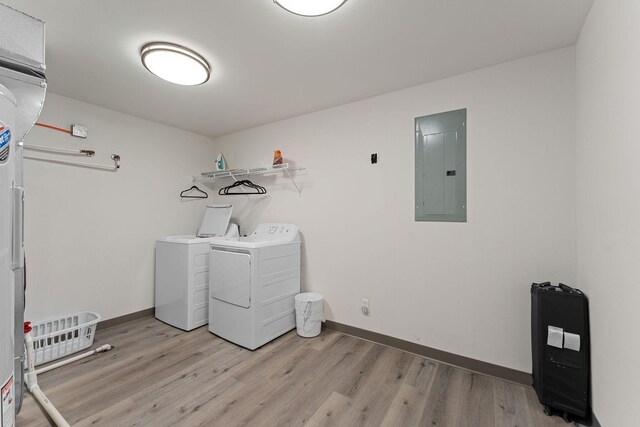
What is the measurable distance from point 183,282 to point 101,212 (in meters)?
1.14

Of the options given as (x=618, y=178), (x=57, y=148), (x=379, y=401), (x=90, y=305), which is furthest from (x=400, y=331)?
(x=57, y=148)

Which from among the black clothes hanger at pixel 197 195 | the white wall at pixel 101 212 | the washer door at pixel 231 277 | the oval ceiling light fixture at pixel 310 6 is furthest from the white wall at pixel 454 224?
the white wall at pixel 101 212

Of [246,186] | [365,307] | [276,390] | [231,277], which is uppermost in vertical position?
[246,186]

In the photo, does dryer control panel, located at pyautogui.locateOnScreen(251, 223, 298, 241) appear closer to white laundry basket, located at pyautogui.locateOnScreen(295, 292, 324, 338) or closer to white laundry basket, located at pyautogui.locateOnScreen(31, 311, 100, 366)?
white laundry basket, located at pyautogui.locateOnScreen(295, 292, 324, 338)

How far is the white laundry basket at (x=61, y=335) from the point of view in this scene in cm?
222

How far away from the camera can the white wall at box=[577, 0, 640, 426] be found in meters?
1.09

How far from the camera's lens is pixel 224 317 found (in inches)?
105

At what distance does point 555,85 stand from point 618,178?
990 mm

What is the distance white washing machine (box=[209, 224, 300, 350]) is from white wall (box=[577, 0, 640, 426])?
2270mm

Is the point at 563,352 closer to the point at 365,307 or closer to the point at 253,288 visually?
the point at 365,307

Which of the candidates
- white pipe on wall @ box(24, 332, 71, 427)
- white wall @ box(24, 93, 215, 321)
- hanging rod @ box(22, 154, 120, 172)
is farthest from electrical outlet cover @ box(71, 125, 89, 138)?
white pipe on wall @ box(24, 332, 71, 427)

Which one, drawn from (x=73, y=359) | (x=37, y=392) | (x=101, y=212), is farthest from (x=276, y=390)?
(x=101, y=212)

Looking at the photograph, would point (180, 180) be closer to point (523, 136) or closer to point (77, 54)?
point (77, 54)

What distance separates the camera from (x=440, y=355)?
2.24 m
